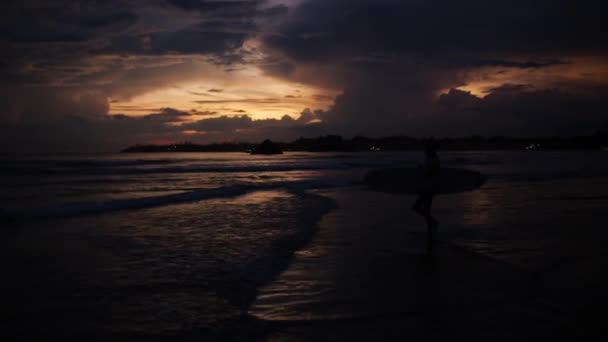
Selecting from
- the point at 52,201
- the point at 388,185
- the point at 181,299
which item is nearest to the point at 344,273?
the point at 181,299

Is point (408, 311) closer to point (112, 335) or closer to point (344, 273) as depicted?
point (344, 273)

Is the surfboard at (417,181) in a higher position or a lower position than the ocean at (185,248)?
higher

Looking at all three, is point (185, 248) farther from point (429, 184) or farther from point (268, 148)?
point (268, 148)

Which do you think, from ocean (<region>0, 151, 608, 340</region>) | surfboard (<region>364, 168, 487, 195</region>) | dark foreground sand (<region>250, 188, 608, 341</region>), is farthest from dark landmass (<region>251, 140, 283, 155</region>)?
dark foreground sand (<region>250, 188, 608, 341</region>)

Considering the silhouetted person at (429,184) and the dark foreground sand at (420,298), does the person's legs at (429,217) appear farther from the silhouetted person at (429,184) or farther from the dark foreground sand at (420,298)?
the dark foreground sand at (420,298)

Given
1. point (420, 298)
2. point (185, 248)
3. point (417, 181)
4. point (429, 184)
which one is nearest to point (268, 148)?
point (417, 181)

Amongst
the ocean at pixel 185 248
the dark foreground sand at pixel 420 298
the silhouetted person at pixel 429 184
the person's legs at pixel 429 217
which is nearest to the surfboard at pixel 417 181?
the silhouetted person at pixel 429 184

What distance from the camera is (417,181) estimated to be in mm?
9469

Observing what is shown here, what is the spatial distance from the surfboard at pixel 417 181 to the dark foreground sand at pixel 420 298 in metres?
1.36

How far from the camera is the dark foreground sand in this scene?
14.1 ft

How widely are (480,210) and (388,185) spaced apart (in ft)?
15.2

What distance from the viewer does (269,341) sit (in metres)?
4.10

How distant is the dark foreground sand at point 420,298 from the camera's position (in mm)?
4309

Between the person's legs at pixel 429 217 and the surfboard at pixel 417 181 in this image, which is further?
the surfboard at pixel 417 181
